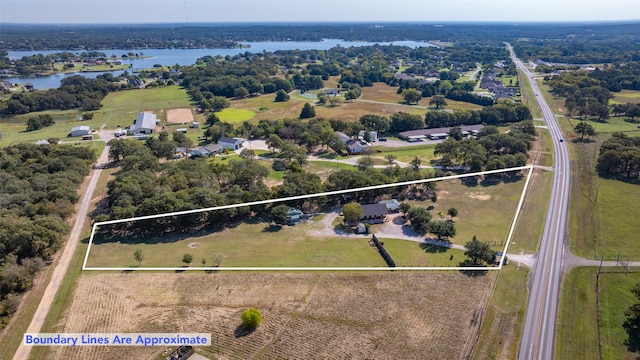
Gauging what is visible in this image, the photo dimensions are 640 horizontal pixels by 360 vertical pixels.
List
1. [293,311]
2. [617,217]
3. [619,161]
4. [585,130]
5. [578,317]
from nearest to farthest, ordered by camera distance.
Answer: [578,317] → [293,311] → [617,217] → [619,161] → [585,130]

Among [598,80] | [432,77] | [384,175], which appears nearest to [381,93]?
[432,77]

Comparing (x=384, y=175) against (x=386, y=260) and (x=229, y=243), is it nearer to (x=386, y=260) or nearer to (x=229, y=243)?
(x=386, y=260)

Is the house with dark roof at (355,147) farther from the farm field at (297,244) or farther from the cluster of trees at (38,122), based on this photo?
the cluster of trees at (38,122)

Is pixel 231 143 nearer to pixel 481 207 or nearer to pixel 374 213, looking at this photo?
pixel 374 213

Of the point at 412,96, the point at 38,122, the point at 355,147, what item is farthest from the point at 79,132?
the point at 412,96

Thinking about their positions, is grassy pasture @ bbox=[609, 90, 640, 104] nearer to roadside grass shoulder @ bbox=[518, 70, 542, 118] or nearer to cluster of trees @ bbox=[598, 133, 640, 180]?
roadside grass shoulder @ bbox=[518, 70, 542, 118]

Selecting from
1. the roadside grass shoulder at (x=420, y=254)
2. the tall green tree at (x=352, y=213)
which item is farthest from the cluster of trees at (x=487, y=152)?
the tall green tree at (x=352, y=213)
